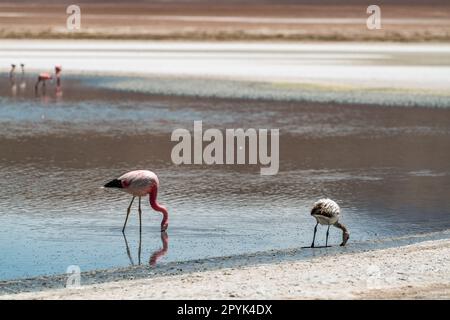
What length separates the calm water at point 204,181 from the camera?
10758mm

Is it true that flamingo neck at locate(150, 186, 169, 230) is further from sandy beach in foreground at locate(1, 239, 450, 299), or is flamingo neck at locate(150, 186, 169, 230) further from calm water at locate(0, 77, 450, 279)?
sandy beach in foreground at locate(1, 239, 450, 299)

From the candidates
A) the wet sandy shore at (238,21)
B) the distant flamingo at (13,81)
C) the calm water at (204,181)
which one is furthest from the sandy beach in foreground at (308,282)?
the wet sandy shore at (238,21)

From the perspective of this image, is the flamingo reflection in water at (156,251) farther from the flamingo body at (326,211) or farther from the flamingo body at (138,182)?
the flamingo body at (326,211)

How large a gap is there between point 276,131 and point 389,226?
7908 mm

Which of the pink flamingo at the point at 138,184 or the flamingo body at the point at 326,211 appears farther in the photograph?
the pink flamingo at the point at 138,184

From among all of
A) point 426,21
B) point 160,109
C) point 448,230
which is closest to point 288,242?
point 448,230

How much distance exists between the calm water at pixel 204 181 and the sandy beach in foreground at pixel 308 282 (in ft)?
3.42

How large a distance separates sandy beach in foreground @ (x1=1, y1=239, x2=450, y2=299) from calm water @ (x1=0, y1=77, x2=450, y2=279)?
104 cm

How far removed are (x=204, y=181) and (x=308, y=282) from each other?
5731mm

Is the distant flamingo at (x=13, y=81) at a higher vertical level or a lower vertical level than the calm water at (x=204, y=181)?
lower

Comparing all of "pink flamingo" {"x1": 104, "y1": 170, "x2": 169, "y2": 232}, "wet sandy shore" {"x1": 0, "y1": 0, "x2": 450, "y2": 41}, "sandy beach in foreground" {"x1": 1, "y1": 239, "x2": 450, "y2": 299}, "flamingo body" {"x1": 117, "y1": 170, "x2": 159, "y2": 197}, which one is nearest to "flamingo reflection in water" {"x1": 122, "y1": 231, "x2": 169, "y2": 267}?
"pink flamingo" {"x1": 104, "y1": 170, "x2": 169, "y2": 232}

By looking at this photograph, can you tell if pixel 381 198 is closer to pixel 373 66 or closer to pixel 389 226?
pixel 389 226

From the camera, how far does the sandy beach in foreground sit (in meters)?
8.16

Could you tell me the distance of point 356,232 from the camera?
11.3 meters
